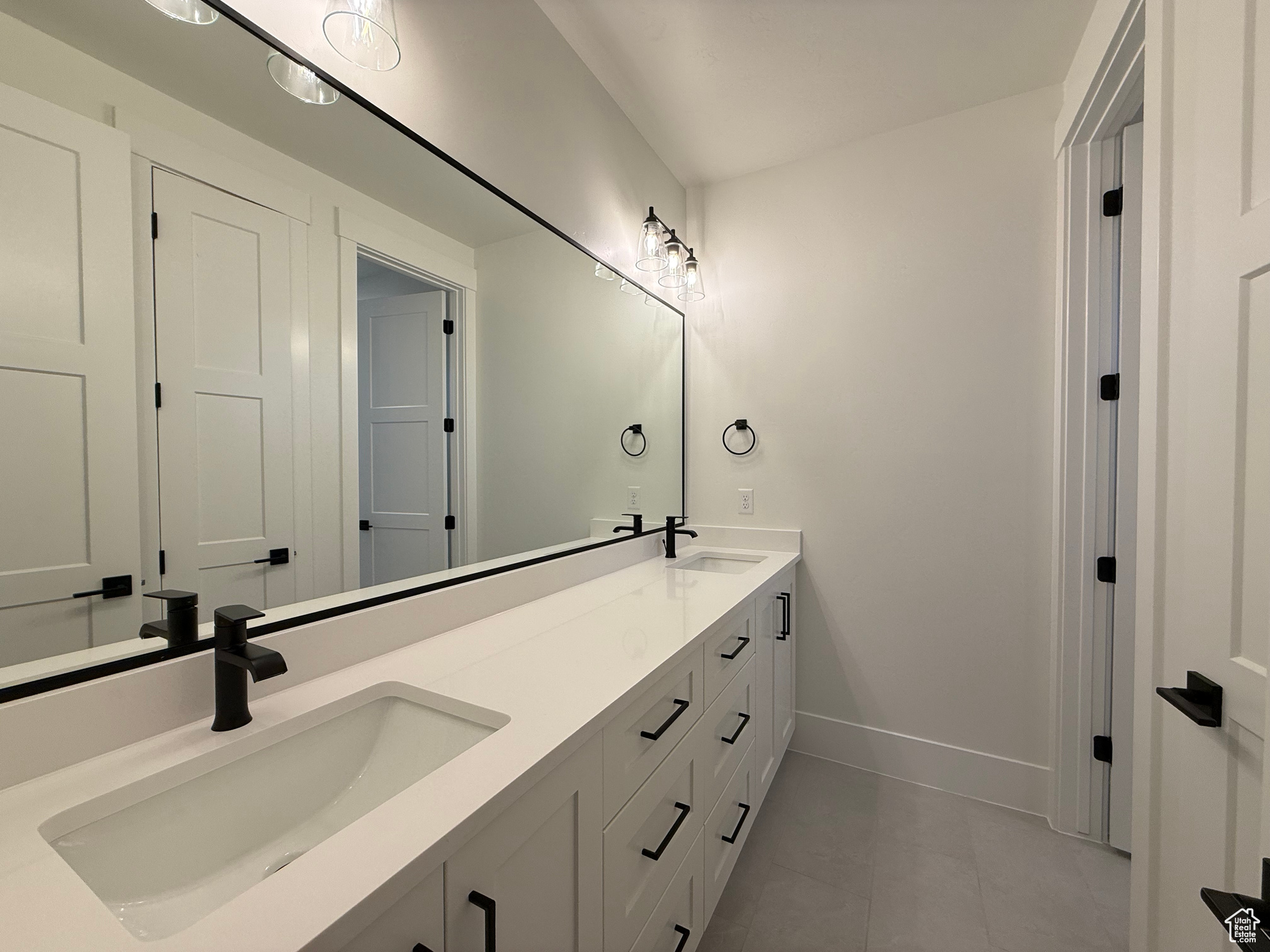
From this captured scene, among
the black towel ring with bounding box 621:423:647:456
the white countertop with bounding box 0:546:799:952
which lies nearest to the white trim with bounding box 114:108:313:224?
the white countertop with bounding box 0:546:799:952

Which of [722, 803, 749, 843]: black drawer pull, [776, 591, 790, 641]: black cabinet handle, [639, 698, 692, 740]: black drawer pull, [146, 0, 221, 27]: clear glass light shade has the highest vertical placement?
[146, 0, 221, 27]: clear glass light shade

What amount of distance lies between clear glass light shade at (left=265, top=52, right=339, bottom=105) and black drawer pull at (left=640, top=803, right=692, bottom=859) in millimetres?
1516

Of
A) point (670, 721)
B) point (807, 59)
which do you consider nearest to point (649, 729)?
point (670, 721)

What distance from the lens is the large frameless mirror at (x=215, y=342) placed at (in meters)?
0.67

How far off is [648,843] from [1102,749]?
1.69 metres

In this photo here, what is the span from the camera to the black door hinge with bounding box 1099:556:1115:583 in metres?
1.74

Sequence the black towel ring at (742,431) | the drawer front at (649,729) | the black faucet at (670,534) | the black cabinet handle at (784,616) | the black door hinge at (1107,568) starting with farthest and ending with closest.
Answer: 1. the black towel ring at (742,431)
2. the black faucet at (670,534)
3. the black cabinet handle at (784,616)
4. the black door hinge at (1107,568)
5. the drawer front at (649,729)

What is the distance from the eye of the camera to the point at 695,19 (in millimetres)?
1652

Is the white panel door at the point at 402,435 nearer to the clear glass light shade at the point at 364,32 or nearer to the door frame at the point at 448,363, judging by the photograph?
the door frame at the point at 448,363

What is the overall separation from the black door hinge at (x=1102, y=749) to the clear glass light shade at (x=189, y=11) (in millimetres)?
2859

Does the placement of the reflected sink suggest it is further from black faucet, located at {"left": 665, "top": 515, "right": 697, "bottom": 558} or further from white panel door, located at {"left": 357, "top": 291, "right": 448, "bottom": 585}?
white panel door, located at {"left": 357, "top": 291, "right": 448, "bottom": 585}

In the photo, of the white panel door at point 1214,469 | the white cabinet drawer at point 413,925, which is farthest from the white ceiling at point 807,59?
the white cabinet drawer at point 413,925

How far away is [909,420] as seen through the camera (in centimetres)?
216

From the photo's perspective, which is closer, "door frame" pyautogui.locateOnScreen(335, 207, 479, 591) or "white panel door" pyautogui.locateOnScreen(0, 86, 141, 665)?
"white panel door" pyautogui.locateOnScreen(0, 86, 141, 665)
